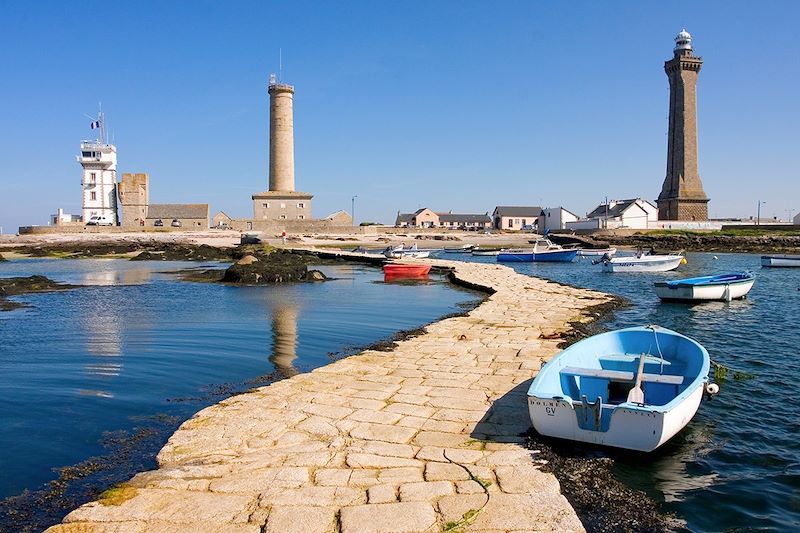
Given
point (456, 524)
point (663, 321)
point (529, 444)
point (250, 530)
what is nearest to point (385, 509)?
point (456, 524)

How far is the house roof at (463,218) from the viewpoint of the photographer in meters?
128

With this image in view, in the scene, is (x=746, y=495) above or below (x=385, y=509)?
below

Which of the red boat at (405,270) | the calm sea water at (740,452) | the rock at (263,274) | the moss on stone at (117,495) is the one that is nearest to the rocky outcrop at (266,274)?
the rock at (263,274)

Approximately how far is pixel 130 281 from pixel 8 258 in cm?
2664

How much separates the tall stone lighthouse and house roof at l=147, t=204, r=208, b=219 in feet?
68.2

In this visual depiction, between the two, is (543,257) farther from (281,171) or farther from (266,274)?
(281,171)

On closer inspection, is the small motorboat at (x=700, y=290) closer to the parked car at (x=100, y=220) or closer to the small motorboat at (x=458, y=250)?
the small motorboat at (x=458, y=250)

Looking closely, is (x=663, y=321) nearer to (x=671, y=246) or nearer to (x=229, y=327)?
(x=229, y=327)

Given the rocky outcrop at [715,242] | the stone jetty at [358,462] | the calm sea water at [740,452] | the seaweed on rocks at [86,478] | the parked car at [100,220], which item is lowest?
the calm sea water at [740,452]

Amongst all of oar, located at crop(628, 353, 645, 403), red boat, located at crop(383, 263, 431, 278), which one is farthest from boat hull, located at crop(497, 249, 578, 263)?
oar, located at crop(628, 353, 645, 403)

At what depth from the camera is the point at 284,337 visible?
557 inches

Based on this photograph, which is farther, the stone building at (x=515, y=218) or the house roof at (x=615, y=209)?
the stone building at (x=515, y=218)

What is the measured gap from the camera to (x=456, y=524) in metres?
4.69

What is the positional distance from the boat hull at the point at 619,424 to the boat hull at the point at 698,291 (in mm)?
16764
